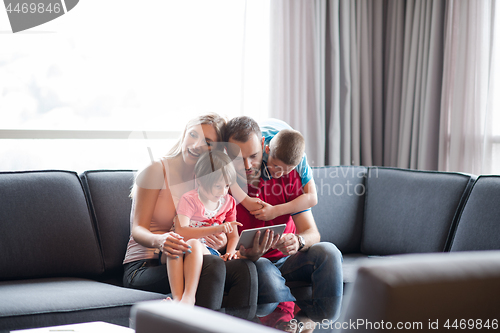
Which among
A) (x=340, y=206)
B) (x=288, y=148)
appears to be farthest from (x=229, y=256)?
(x=340, y=206)

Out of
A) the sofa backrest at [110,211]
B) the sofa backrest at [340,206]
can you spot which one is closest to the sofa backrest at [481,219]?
the sofa backrest at [340,206]

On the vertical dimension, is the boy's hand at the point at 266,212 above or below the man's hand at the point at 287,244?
above

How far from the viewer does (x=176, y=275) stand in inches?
63.2

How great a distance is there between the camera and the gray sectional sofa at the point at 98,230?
1.68m

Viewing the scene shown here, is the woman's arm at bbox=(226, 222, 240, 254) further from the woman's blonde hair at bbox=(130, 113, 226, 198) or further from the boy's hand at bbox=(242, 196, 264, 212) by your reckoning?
the woman's blonde hair at bbox=(130, 113, 226, 198)

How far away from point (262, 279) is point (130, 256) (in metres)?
0.58

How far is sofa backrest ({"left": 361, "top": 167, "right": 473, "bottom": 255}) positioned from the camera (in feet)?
7.25

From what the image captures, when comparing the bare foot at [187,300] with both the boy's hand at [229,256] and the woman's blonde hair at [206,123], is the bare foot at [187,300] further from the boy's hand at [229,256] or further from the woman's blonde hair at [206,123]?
the woman's blonde hair at [206,123]

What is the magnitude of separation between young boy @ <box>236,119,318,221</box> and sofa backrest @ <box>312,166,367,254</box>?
0.52 metres

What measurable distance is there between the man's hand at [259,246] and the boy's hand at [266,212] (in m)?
→ 0.19

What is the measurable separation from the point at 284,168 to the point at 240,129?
0.25 metres

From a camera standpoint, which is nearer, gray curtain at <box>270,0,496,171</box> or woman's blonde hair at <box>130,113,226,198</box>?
woman's blonde hair at <box>130,113,226,198</box>

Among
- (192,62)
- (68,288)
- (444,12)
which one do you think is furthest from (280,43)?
(68,288)

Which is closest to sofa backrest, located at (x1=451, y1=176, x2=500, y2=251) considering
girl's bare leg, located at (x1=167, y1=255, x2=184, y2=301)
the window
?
girl's bare leg, located at (x1=167, y1=255, x2=184, y2=301)
